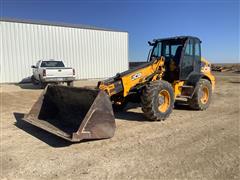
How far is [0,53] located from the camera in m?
17.5

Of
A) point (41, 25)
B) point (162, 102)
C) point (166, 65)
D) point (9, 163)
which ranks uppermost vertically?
point (41, 25)

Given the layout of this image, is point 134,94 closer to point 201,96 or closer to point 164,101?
point 164,101

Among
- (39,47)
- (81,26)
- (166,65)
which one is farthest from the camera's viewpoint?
(81,26)

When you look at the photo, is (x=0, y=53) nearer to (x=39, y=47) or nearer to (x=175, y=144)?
(x=39, y=47)

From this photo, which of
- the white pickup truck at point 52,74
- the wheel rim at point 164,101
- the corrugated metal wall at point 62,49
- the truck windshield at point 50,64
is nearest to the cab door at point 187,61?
the wheel rim at point 164,101

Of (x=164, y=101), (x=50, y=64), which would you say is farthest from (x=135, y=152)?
(x=50, y=64)

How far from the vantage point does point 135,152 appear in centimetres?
502

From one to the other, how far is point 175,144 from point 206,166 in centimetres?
114

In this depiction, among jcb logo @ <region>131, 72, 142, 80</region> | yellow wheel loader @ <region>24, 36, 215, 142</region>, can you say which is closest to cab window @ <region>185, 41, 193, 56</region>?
yellow wheel loader @ <region>24, 36, 215, 142</region>

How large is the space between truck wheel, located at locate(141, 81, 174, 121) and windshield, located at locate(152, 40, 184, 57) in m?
1.62

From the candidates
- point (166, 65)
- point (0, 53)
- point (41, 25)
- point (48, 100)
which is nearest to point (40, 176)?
point (48, 100)

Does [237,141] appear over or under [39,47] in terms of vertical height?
under

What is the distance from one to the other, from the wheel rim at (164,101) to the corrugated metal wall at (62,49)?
13.4m

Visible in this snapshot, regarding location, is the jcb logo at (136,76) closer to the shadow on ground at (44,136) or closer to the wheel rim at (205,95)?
the shadow on ground at (44,136)
